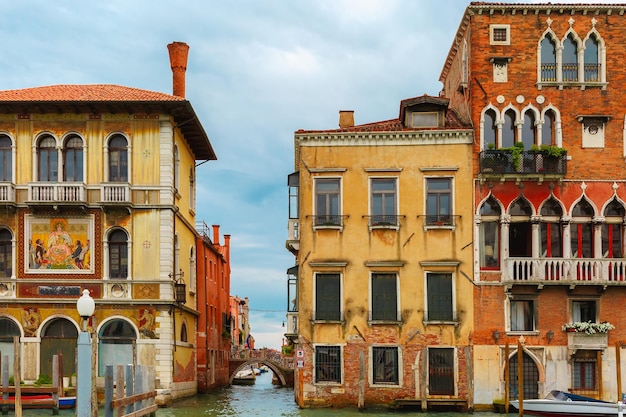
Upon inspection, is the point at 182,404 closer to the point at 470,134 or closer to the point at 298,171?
the point at 298,171

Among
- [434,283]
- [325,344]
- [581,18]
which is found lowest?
[325,344]

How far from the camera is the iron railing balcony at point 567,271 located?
28.1 metres

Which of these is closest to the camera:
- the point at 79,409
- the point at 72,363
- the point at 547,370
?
the point at 79,409

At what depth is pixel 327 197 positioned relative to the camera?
29.5 m

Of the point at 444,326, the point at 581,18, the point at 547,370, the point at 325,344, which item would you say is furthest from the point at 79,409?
the point at 581,18

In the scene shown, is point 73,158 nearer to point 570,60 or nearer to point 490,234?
point 490,234

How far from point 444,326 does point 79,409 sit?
13166 millimetres

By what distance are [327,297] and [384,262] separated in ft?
6.77

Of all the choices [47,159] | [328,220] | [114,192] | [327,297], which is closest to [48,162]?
[47,159]

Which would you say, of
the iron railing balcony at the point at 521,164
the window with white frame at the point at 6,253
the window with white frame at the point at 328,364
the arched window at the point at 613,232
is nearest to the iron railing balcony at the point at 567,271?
the arched window at the point at 613,232

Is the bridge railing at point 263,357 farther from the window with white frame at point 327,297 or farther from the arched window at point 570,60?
the arched window at point 570,60

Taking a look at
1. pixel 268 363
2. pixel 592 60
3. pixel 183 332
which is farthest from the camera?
pixel 268 363

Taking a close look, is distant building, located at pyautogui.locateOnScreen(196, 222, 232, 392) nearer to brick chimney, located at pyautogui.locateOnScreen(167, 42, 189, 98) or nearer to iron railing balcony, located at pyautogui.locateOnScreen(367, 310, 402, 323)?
brick chimney, located at pyautogui.locateOnScreen(167, 42, 189, 98)

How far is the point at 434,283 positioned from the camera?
2908 centimetres
